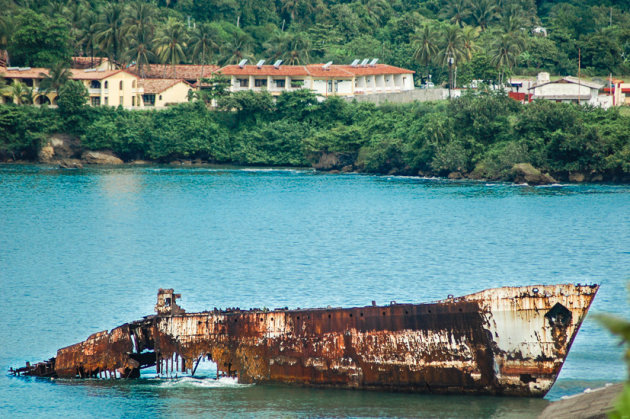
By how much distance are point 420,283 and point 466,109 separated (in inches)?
2062

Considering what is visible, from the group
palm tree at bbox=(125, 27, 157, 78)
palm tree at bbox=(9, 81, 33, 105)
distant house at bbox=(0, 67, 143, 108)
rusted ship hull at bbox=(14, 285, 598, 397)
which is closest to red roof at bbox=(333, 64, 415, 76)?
palm tree at bbox=(125, 27, 157, 78)

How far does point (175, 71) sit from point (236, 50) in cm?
957

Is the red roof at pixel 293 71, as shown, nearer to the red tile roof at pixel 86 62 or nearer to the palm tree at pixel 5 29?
the red tile roof at pixel 86 62

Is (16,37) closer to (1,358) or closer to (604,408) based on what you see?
(1,358)

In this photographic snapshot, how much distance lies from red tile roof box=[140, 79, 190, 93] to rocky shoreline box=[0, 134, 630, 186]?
1021 centimetres

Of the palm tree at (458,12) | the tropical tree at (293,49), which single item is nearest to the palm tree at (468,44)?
the palm tree at (458,12)

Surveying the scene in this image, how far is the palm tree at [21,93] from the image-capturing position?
377 feet

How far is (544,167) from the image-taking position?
93.1 metres

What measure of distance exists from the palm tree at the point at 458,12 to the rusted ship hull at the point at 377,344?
380 feet

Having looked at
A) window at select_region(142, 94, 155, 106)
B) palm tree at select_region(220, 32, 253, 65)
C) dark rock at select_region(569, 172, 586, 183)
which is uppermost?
palm tree at select_region(220, 32, 253, 65)

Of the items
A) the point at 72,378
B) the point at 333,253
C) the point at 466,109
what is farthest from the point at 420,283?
the point at 466,109

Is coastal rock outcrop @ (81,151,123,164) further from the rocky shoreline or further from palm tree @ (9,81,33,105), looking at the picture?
palm tree @ (9,81,33,105)

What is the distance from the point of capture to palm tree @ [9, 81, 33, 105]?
115 meters

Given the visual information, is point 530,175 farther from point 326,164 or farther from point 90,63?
point 90,63
